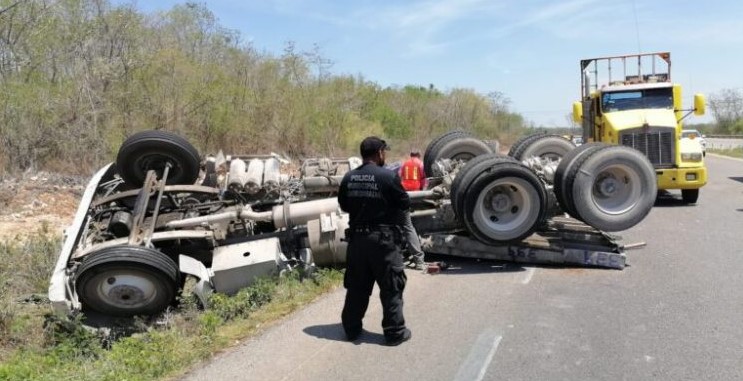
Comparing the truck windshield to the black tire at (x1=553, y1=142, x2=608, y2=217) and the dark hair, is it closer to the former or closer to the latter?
the black tire at (x1=553, y1=142, x2=608, y2=217)

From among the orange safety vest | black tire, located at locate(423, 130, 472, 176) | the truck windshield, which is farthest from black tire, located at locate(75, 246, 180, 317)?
the truck windshield

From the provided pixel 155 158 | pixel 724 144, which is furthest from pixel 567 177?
pixel 724 144

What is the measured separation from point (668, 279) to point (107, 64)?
15.6m

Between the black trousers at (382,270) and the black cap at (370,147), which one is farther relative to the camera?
the black cap at (370,147)

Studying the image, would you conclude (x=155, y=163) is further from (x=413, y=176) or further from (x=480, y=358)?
(x=480, y=358)

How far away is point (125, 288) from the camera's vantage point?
23.4 feet

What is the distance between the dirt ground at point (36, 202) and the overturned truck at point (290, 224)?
11.2 ft

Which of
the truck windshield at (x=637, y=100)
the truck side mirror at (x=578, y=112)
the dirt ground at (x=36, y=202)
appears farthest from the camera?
the truck side mirror at (x=578, y=112)

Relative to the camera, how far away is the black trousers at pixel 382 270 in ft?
17.5

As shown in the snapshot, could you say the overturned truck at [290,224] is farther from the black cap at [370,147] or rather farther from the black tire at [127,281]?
the black cap at [370,147]

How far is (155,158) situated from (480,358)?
21.1ft

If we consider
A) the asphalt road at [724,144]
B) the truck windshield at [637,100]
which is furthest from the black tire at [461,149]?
the asphalt road at [724,144]

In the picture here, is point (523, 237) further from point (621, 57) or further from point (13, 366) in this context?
point (621, 57)

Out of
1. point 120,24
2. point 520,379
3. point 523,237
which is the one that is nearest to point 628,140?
point 523,237
